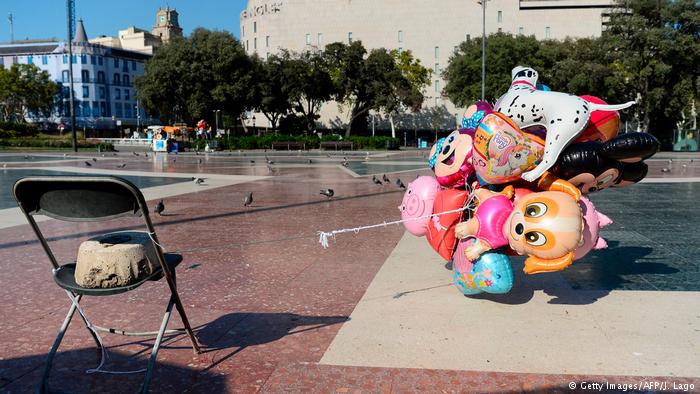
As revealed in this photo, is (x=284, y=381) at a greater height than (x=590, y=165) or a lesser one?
lesser

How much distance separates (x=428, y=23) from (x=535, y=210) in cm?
7591

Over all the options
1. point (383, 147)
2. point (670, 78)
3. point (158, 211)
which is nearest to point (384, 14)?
point (383, 147)

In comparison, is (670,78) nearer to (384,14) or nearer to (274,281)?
(384,14)

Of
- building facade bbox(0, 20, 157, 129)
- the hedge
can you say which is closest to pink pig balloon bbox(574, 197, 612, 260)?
the hedge

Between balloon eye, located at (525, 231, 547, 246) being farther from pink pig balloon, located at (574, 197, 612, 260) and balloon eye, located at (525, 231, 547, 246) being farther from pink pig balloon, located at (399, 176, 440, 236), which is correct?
pink pig balloon, located at (399, 176, 440, 236)

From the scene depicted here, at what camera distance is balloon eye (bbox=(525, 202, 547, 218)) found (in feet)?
15.4

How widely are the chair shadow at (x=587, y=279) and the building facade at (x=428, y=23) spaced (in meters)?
68.2

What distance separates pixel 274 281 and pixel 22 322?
2.51m

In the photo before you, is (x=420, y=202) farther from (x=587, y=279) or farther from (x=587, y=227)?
(x=587, y=279)

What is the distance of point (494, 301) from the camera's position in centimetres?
571

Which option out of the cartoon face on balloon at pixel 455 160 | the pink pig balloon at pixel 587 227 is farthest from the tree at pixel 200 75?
the pink pig balloon at pixel 587 227

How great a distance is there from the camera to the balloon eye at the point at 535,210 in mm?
4695

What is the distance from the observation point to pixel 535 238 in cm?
468

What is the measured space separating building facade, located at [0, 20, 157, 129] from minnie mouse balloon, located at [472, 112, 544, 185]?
9482 cm
